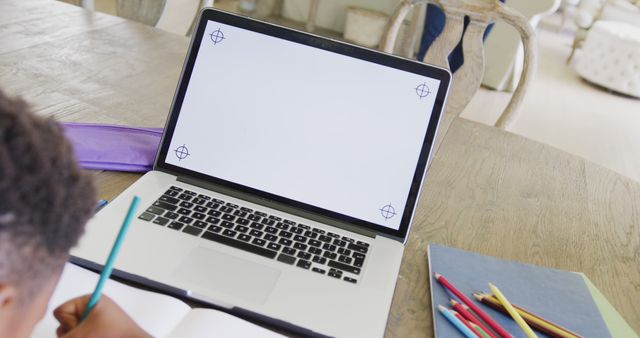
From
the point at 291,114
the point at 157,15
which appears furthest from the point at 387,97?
the point at 157,15

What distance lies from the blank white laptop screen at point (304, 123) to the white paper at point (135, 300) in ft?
0.72

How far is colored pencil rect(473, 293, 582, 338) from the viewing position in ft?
1.83

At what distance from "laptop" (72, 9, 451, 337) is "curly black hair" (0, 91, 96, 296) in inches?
13.2

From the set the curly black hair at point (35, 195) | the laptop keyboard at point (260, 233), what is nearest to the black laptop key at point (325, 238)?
the laptop keyboard at point (260, 233)

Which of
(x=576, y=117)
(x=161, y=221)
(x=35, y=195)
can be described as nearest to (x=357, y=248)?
(x=161, y=221)

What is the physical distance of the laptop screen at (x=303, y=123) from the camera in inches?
26.7

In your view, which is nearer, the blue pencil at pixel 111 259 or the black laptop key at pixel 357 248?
the blue pencil at pixel 111 259

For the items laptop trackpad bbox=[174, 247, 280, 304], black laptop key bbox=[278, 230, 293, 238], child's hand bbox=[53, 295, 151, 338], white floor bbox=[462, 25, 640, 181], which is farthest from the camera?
white floor bbox=[462, 25, 640, 181]

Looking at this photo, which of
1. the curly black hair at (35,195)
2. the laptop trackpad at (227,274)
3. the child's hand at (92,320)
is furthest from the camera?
the laptop trackpad at (227,274)

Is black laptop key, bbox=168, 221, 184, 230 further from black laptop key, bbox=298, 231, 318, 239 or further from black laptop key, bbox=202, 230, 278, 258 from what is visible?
black laptop key, bbox=298, 231, 318, 239

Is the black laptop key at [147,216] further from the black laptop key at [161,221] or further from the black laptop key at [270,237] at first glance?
the black laptop key at [270,237]

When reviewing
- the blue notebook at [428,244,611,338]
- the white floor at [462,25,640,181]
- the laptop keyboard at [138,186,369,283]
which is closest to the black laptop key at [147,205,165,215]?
the laptop keyboard at [138,186,369,283]

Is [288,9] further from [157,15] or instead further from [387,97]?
[387,97]

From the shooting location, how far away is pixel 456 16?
1087 millimetres
